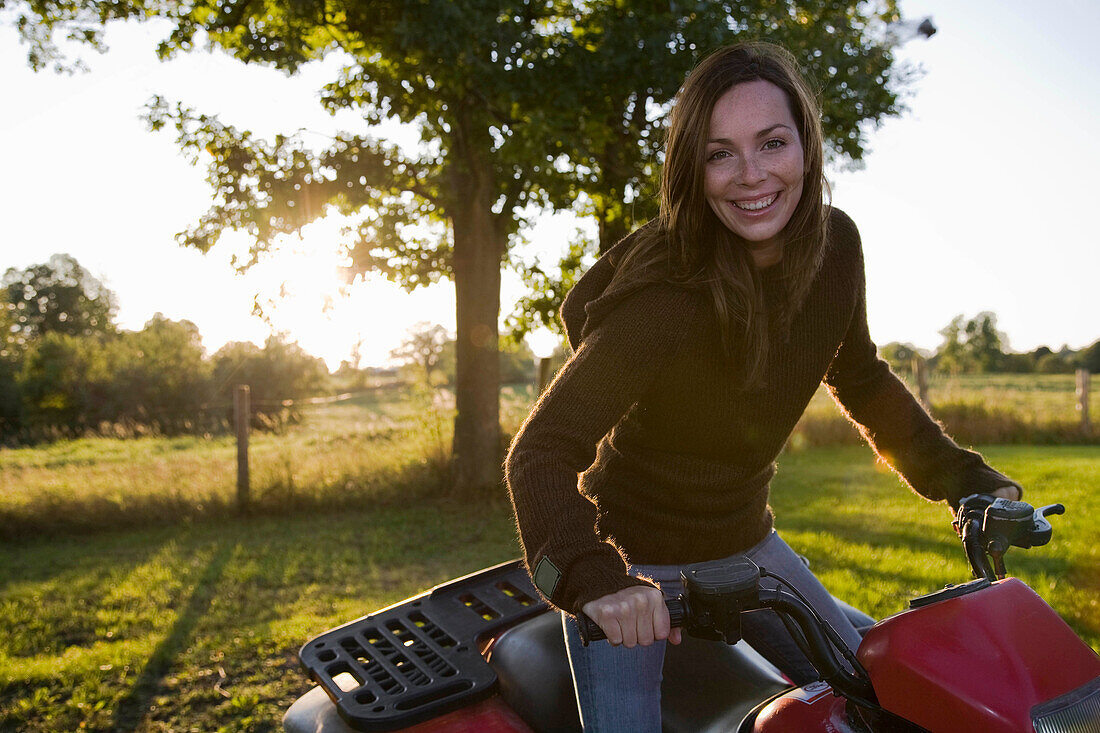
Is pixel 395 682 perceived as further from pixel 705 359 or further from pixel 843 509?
pixel 843 509

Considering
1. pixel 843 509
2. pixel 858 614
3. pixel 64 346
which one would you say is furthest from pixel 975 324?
pixel 858 614

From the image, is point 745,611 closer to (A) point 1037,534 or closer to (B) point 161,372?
(A) point 1037,534

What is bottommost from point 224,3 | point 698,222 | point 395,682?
point 395,682

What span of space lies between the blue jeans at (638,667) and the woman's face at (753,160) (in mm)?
768

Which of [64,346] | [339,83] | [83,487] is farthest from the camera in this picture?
[64,346]

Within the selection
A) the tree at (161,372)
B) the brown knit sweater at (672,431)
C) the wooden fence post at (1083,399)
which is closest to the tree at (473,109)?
the brown knit sweater at (672,431)

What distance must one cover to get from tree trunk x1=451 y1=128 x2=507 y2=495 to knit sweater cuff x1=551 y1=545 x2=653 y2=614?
8319 millimetres

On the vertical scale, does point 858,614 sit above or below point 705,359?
below

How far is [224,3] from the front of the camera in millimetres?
8484

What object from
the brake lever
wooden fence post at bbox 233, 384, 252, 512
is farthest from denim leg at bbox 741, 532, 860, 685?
wooden fence post at bbox 233, 384, 252, 512

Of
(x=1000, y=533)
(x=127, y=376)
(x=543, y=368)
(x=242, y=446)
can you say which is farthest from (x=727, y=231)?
(x=127, y=376)

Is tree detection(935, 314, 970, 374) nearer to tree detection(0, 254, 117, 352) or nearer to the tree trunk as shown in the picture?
the tree trunk

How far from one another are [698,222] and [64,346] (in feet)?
120

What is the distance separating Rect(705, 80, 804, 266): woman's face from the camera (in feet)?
5.54
